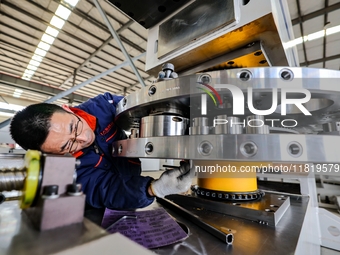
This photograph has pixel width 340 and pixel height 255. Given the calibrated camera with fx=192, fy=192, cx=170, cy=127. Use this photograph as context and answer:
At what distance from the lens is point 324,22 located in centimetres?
309

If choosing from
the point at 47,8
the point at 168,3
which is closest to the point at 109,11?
the point at 47,8

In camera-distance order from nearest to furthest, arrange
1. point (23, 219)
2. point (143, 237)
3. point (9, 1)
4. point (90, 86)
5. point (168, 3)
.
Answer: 1. point (23, 219)
2. point (143, 237)
3. point (168, 3)
4. point (9, 1)
5. point (90, 86)

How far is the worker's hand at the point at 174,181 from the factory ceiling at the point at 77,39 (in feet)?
6.24

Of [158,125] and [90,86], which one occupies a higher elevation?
[90,86]

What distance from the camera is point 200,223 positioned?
0.50 meters

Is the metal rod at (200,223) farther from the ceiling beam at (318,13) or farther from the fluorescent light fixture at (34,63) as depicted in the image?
the fluorescent light fixture at (34,63)

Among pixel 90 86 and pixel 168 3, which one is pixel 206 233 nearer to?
pixel 168 3

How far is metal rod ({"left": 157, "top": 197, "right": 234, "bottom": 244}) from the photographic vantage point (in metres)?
0.42

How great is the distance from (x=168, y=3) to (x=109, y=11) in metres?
2.96

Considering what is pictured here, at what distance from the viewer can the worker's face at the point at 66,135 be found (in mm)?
698

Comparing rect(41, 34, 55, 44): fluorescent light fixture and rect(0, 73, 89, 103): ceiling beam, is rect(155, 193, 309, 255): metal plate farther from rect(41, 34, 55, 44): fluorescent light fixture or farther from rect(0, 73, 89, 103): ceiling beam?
rect(0, 73, 89, 103): ceiling beam

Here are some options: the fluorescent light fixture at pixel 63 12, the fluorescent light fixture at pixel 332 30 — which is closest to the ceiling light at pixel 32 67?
the fluorescent light fixture at pixel 63 12

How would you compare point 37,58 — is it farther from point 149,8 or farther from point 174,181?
point 174,181

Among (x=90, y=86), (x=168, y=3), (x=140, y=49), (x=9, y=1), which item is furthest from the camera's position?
(x=90, y=86)
